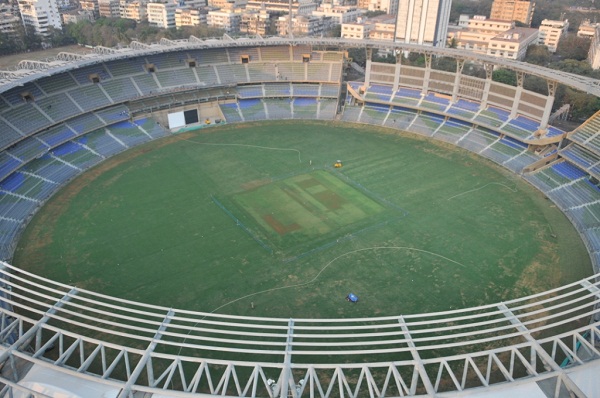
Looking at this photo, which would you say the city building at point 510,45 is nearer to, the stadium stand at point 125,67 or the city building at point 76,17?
the stadium stand at point 125,67

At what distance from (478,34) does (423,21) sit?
16.0 m

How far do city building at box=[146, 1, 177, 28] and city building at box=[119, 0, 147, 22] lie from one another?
2670 mm

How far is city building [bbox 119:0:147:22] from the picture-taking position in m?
144

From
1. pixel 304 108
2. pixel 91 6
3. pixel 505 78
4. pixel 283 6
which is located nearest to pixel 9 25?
pixel 91 6

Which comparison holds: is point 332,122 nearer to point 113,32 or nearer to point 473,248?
point 473,248

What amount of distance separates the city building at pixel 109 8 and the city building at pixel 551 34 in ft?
413

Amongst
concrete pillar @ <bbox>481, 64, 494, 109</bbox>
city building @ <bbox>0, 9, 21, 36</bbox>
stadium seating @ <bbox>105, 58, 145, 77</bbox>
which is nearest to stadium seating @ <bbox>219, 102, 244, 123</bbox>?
stadium seating @ <bbox>105, 58, 145, 77</bbox>

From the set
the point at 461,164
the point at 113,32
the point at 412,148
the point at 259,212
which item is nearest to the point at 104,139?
the point at 259,212

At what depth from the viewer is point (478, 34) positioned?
120 m

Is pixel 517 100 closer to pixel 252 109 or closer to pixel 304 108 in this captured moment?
pixel 304 108

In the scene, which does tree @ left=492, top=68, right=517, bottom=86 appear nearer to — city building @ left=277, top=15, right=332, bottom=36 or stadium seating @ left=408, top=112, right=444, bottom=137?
stadium seating @ left=408, top=112, right=444, bottom=137

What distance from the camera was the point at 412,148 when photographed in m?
57.8

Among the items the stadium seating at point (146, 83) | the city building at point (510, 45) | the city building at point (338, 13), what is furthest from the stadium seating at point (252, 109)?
the city building at point (338, 13)

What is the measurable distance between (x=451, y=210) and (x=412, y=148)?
50.3 ft
